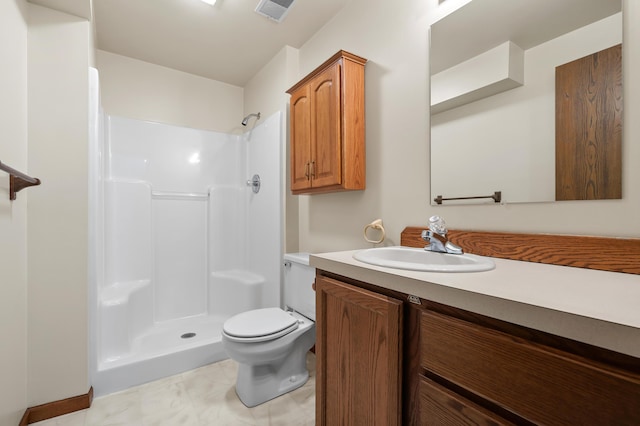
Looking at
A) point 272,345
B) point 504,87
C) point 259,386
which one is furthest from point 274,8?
point 259,386

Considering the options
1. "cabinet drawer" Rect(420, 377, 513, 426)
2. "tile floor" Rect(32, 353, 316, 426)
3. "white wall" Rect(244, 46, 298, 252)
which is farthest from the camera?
"white wall" Rect(244, 46, 298, 252)

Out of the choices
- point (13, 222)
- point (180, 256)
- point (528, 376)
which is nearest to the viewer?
point (528, 376)

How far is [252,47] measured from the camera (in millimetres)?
2461

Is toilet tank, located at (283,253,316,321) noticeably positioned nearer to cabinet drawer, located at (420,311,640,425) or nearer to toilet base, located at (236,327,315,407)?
toilet base, located at (236,327,315,407)

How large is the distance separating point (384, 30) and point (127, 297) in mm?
2465

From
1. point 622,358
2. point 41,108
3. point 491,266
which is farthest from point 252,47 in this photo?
point 622,358

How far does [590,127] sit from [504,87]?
0.34m

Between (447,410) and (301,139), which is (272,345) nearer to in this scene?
(447,410)

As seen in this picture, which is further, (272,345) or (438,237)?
(272,345)

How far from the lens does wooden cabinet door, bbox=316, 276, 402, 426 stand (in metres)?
0.81

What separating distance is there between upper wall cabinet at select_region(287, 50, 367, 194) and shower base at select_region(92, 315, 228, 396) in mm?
1385

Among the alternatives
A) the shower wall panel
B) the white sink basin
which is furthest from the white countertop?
the shower wall panel

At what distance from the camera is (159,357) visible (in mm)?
1880

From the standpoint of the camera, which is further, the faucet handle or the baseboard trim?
the baseboard trim
